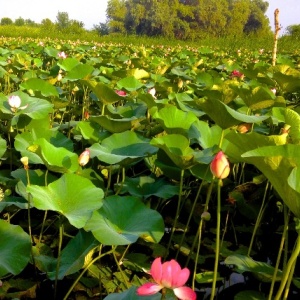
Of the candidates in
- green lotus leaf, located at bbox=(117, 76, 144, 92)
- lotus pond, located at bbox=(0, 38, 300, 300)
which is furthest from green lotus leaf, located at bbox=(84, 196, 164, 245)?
green lotus leaf, located at bbox=(117, 76, 144, 92)

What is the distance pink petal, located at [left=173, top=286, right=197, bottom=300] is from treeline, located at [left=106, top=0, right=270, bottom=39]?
26.5 m

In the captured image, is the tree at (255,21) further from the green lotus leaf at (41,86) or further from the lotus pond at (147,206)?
the lotus pond at (147,206)

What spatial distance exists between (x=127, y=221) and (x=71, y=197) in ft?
0.50

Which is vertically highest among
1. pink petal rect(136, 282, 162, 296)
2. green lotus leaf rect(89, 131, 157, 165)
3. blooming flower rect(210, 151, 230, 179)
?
blooming flower rect(210, 151, 230, 179)

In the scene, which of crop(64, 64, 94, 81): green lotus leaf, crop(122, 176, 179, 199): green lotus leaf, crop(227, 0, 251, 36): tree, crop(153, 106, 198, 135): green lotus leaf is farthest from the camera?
crop(227, 0, 251, 36): tree

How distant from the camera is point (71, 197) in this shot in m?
1.09

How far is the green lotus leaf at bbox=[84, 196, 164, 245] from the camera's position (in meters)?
1.02

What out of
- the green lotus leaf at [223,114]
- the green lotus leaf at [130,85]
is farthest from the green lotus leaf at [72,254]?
the green lotus leaf at [130,85]

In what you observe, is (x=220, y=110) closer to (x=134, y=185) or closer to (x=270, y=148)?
(x=134, y=185)

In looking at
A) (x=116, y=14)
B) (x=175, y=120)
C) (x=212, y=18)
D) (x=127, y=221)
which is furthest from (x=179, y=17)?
(x=127, y=221)

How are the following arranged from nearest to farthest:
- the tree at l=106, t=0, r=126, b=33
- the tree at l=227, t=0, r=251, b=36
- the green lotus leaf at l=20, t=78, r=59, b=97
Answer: the green lotus leaf at l=20, t=78, r=59, b=97 → the tree at l=106, t=0, r=126, b=33 → the tree at l=227, t=0, r=251, b=36

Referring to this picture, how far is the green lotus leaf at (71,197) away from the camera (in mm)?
1014

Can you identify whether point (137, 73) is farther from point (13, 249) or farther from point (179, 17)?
point (179, 17)

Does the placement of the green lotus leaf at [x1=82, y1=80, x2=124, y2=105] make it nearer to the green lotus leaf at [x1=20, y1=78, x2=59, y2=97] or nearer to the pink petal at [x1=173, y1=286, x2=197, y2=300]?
the green lotus leaf at [x1=20, y1=78, x2=59, y2=97]
